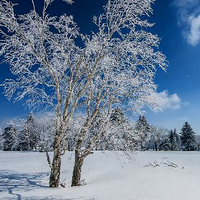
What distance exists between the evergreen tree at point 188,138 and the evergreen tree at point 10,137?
4221 centimetres

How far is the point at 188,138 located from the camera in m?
53.3

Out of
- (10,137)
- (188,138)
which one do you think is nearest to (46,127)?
(10,137)

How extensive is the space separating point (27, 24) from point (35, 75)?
238 centimetres

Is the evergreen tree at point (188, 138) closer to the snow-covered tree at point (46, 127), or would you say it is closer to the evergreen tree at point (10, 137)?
the evergreen tree at point (10, 137)

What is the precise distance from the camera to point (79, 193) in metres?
8.42

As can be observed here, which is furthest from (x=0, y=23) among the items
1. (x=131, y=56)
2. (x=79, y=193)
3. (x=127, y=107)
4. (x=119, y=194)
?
(x=119, y=194)

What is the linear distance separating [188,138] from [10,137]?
44247 mm

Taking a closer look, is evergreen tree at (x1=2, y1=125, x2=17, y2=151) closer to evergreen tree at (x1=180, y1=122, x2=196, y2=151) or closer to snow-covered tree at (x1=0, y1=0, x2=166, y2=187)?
snow-covered tree at (x1=0, y1=0, x2=166, y2=187)

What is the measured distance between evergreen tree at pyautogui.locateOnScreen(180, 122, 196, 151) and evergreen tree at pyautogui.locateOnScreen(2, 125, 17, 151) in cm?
4221

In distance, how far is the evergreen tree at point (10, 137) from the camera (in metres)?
10.2

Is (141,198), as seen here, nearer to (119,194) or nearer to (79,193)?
(119,194)

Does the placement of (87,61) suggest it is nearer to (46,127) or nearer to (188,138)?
(46,127)

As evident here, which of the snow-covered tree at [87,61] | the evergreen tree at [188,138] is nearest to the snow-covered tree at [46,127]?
the snow-covered tree at [87,61]

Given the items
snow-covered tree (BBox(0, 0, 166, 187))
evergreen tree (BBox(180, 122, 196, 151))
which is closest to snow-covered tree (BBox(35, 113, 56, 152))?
snow-covered tree (BBox(0, 0, 166, 187))
